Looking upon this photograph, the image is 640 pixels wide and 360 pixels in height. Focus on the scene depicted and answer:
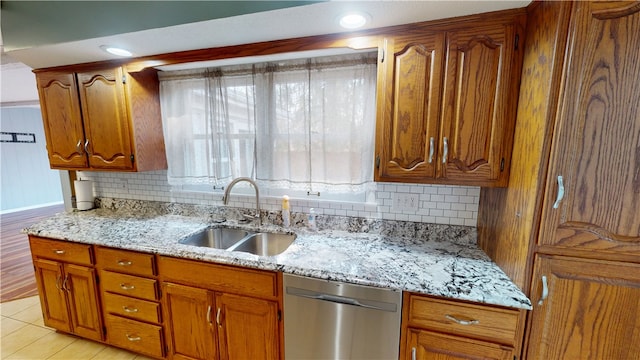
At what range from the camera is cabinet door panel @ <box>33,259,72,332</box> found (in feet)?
6.02

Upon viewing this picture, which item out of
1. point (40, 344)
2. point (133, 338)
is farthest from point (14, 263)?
point (133, 338)

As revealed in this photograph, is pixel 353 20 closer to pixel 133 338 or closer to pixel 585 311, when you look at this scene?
pixel 585 311

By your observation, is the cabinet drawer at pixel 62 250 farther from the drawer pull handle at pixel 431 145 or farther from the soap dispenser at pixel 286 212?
the drawer pull handle at pixel 431 145

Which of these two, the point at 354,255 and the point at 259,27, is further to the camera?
the point at 354,255

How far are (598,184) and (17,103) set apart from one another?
7860mm

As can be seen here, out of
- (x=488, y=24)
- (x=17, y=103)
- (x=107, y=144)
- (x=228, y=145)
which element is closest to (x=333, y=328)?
(x=228, y=145)

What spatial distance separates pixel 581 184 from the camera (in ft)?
3.15

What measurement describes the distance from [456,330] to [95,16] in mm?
2486

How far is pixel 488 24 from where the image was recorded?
3.88 ft

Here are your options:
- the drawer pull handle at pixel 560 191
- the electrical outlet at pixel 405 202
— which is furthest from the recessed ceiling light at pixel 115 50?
the drawer pull handle at pixel 560 191

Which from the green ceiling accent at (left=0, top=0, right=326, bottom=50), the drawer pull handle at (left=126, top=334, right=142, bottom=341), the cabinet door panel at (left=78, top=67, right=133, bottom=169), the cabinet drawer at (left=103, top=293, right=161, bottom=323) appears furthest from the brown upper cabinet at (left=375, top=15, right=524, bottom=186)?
the drawer pull handle at (left=126, top=334, right=142, bottom=341)

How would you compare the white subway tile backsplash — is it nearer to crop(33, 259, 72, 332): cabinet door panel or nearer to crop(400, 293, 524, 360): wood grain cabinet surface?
crop(400, 293, 524, 360): wood grain cabinet surface

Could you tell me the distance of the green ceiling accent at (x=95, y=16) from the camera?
1222 mm

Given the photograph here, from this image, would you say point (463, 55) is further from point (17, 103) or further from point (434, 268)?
point (17, 103)
